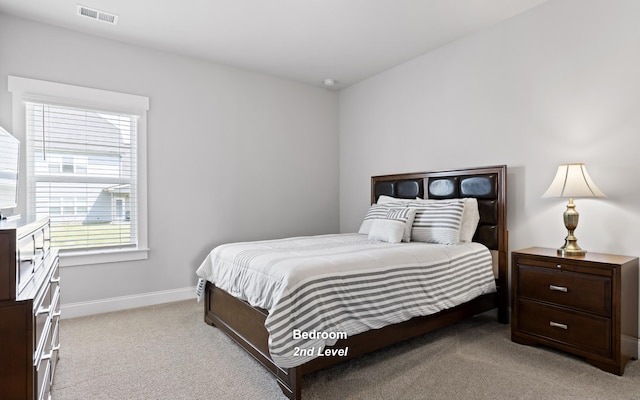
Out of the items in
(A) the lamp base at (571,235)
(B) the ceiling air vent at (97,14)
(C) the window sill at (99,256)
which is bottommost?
(C) the window sill at (99,256)

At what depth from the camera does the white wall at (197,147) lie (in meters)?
3.28

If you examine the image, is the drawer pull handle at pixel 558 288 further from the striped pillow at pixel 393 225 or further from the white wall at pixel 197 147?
the white wall at pixel 197 147

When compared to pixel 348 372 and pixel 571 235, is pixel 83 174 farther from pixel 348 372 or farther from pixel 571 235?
pixel 571 235

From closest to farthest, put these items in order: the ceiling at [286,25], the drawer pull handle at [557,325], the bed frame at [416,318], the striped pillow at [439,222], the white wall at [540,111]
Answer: the bed frame at [416,318] → the drawer pull handle at [557,325] → the white wall at [540,111] → the ceiling at [286,25] → the striped pillow at [439,222]

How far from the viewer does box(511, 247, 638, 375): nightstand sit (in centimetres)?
222

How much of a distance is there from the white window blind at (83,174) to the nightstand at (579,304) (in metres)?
3.60

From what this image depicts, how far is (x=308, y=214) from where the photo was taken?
4840 mm

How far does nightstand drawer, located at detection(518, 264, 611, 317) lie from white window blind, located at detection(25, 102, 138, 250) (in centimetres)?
360

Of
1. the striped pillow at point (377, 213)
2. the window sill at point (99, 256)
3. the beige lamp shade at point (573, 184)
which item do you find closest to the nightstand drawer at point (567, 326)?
the beige lamp shade at point (573, 184)

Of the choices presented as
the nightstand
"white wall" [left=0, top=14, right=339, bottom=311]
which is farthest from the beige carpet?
"white wall" [left=0, top=14, right=339, bottom=311]

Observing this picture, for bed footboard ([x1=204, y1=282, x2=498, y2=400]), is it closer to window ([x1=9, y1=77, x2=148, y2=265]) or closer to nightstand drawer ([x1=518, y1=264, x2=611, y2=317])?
nightstand drawer ([x1=518, y1=264, x2=611, y2=317])

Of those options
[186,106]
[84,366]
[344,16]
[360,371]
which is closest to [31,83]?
[186,106]

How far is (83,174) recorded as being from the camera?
338 centimetres

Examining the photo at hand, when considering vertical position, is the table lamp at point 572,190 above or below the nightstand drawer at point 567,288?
above
